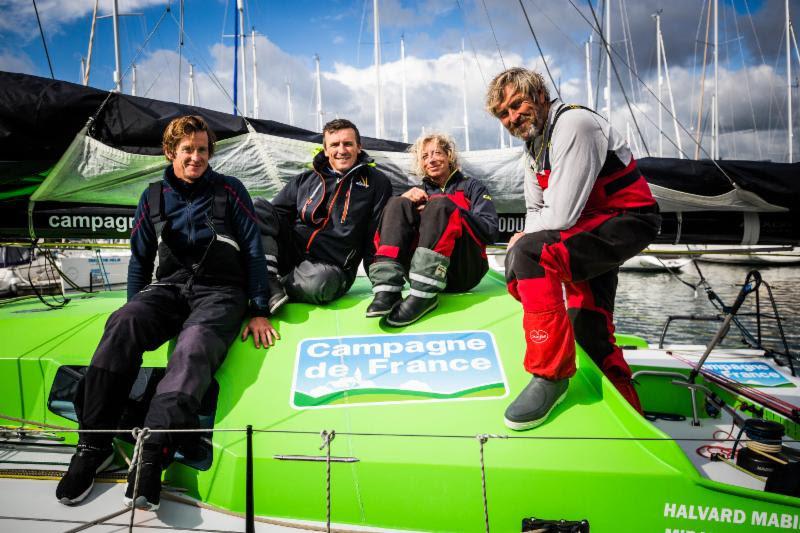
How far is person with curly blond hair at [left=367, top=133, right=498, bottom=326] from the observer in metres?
2.57

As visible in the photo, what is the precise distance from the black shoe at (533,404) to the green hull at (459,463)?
50 millimetres

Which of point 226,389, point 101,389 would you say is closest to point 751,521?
point 226,389

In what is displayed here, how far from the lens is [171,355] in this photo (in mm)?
2314

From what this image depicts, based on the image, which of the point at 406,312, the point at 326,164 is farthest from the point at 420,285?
the point at 326,164

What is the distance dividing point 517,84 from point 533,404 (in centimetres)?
136

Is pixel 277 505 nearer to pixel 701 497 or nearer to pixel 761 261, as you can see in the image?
pixel 701 497

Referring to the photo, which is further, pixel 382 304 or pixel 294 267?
pixel 294 267

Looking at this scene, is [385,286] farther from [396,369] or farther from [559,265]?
[559,265]

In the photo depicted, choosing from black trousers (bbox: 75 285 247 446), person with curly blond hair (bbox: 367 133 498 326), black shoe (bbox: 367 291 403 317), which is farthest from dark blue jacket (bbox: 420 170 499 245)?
black trousers (bbox: 75 285 247 446)

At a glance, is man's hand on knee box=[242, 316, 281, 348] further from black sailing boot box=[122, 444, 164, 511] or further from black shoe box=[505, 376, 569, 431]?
black shoe box=[505, 376, 569, 431]

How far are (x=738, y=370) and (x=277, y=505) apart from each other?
3989mm

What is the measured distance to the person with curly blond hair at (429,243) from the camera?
257 centimetres

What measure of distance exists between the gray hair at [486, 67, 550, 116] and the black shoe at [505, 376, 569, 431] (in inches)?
48.1

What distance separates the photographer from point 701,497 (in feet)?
6.00
